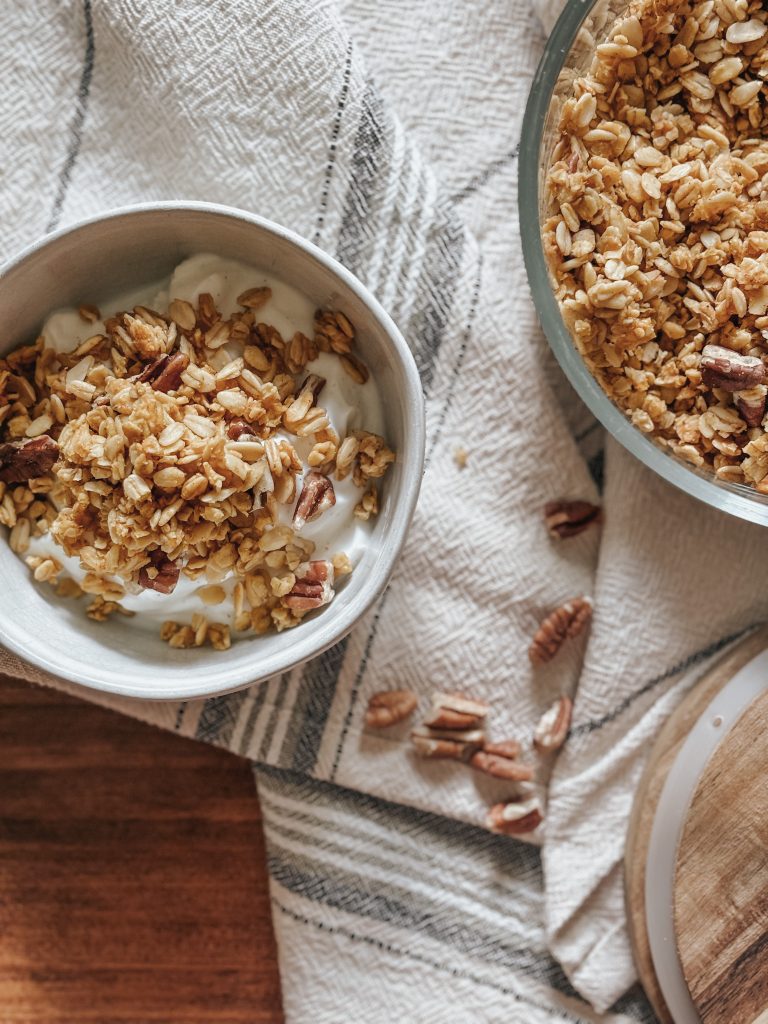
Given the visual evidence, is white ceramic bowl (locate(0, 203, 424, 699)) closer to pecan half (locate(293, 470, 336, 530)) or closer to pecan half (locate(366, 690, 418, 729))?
pecan half (locate(293, 470, 336, 530))

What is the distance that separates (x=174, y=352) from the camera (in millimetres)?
811

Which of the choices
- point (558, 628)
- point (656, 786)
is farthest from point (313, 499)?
point (656, 786)

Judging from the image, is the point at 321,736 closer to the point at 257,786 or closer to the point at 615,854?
the point at 257,786

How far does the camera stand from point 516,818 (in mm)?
997

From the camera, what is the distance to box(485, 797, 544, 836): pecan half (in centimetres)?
100

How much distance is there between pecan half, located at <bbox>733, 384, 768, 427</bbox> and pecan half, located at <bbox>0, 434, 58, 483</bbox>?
54cm

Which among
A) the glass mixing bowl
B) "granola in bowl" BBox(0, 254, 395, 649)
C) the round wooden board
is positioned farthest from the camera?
the round wooden board

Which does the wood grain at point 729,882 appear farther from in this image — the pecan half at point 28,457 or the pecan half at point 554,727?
the pecan half at point 28,457

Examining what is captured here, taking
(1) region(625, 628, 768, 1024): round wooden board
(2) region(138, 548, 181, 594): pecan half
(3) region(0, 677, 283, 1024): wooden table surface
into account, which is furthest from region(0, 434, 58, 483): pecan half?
(1) region(625, 628, 768, 1024): round wooden board

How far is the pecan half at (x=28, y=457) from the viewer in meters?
0.79

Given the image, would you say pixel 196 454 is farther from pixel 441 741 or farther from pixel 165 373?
pixel 441 741

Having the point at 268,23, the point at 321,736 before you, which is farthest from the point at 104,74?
the point at 321,736

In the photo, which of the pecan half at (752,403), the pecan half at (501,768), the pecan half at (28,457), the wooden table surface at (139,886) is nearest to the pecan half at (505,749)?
the pecan half at (501,768)

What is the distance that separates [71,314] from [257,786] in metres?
0.49
